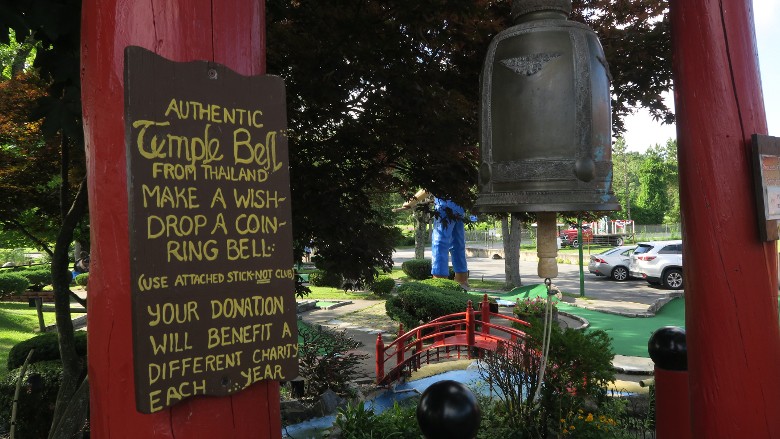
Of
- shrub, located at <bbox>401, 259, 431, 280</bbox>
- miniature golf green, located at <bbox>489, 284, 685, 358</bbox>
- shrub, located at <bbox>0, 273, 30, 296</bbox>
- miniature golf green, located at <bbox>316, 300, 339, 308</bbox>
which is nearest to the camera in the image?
miniature golf green, located at <bbox>489, 284, 685, 358</bbox>

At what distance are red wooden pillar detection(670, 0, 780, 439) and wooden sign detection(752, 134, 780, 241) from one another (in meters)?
0.04

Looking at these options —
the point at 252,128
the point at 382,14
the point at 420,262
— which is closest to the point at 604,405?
the point at 382,14

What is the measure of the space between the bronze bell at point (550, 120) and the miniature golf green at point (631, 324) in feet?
27.7

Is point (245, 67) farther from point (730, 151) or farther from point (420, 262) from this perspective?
point (420, 262)

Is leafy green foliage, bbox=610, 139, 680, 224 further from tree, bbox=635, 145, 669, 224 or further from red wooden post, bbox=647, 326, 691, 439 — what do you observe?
red wooden post, bbox=647, 326, 691, 439

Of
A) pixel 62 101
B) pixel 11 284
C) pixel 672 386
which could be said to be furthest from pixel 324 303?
pixel 62 101

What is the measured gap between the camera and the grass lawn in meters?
10.9

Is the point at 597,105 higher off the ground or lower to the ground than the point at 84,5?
lower

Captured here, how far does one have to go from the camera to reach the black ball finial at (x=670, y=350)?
11.3ft

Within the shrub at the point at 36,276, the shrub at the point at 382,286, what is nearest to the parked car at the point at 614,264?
the shrub at the point at 382,286

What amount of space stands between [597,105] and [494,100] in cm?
43

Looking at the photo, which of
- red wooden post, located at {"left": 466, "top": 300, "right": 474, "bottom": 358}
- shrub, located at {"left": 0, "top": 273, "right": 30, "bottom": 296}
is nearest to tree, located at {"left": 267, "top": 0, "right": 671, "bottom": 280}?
red wooden post, located at {"left": 466, "top": 300, "right": 474, "bottom": 358}

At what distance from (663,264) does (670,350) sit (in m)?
18.2

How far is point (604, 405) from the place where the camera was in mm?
5457
